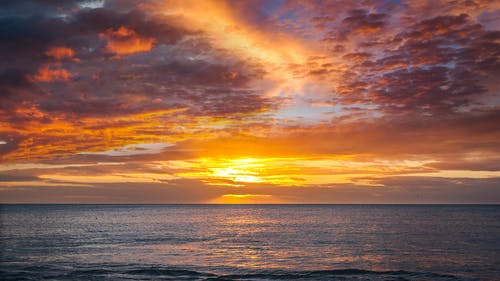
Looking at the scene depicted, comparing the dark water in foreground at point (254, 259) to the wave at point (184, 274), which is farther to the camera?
the dark water in foreground at point (254, 259)

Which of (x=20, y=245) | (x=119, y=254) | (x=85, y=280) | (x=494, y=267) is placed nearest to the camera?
(x=85, y=280)

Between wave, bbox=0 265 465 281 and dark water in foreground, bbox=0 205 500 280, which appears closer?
wave, bbox=0 265 465 281

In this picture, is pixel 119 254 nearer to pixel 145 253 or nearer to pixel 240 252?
pixel 145 253

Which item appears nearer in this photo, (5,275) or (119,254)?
(5,275)

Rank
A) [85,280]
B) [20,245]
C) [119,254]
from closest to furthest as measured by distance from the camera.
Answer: [85,280]
[119,254]
[20,245]

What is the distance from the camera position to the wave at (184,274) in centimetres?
4047

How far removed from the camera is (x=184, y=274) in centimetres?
4228

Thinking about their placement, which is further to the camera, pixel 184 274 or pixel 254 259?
pixel 254 259

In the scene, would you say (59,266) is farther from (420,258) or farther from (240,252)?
(420,258)

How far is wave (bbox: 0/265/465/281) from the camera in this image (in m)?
40.5

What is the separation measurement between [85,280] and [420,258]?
41.2m

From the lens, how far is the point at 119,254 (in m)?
56.3

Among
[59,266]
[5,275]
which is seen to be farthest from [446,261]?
[5,275]

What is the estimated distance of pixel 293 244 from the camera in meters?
68.0
